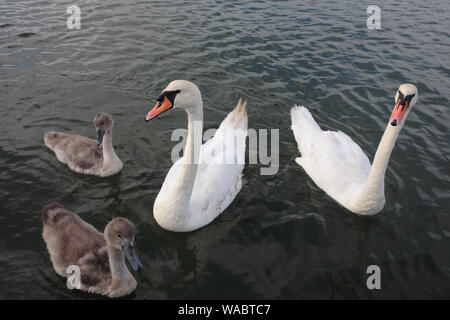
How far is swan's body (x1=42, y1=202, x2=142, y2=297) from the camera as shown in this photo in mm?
5043

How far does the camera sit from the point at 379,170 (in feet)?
21.2

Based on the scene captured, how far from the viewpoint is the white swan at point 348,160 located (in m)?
6.13

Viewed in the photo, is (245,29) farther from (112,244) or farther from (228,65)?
(112,244)

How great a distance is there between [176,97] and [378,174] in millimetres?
3742

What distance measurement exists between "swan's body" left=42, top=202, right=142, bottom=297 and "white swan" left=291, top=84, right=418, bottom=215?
13.3ft

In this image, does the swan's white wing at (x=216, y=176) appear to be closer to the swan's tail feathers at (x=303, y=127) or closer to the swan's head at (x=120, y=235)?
the swan's head at (x=120, y=235)

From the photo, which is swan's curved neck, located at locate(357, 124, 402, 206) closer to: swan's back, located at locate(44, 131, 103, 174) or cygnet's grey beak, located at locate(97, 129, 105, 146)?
cygnet's grey beak, located at locate(97, 129, 105, 146)

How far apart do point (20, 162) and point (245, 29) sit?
9904 millimetres
